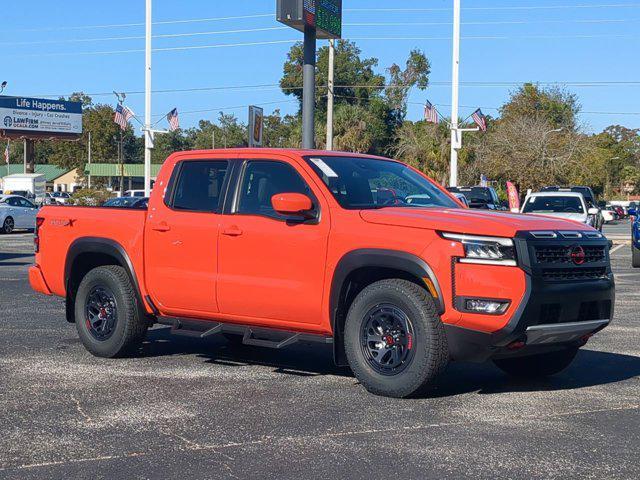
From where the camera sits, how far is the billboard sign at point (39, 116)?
77688 mm

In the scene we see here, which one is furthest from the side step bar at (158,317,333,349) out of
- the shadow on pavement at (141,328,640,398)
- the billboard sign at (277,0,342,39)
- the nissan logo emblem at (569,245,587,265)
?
the billboard sign at (277,0,342,39)

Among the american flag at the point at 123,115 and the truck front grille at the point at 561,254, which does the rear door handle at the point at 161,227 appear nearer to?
the truck front grille at the point at 561,254

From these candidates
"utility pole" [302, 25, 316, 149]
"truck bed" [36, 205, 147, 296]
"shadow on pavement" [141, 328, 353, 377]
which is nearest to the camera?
"shadow on pavement" [141, 328, 353, 377]

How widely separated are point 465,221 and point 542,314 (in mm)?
857

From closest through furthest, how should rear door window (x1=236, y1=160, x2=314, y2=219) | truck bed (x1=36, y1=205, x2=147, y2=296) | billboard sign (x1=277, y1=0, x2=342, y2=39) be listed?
rear door window (x1=236, y1=160, x2=314, y2=219)
truck bed (x1=36, y1=205, x2=147, y2=296)
billboard sign (x1=277, y1=0, x2=342, y2=39)

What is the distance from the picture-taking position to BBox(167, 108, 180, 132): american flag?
39.1 meters

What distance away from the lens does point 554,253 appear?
23.2 ft

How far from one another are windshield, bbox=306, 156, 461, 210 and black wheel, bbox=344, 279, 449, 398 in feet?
2.84

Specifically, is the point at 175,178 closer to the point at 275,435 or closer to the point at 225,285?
the point at 225,285

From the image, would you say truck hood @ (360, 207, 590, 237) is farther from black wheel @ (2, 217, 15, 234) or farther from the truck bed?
black wheel @ (2, 217, 15, 234)

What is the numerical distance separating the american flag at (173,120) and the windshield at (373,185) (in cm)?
3100

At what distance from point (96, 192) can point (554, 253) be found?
46.3 meters

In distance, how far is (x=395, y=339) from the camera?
7.23m

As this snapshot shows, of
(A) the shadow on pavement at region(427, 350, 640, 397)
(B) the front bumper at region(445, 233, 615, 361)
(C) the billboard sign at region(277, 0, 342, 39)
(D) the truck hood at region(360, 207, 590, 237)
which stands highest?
(C) the billboard sign at region(277, 0, 342, 39)
